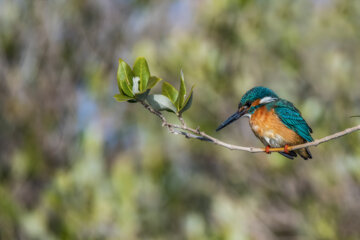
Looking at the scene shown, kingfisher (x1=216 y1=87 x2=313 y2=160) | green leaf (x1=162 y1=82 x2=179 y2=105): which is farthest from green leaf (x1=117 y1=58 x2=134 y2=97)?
kingfisher (x1=216 y1=87 x2=313 y2=160)

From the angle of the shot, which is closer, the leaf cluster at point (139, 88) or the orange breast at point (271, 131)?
the leaf cluster at point (139, 88)

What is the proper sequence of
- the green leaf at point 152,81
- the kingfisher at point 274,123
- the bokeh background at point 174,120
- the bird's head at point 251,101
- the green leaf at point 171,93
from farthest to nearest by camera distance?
the bokeh background at point 174,120 < the kingfisher at point 274,123 < the bird's head at point 251,101 < the green leaf at point 171,93 < the green leaf at point 152,81

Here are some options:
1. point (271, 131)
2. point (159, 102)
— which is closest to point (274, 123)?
point (271, 131)

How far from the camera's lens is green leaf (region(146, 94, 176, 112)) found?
1.88 meters

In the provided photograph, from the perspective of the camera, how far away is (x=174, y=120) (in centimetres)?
700

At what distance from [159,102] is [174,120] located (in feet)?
16.8

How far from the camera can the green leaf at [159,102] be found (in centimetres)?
188

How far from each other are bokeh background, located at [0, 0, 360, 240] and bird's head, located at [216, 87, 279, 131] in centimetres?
260

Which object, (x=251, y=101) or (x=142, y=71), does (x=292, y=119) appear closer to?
(x=251, y=101)

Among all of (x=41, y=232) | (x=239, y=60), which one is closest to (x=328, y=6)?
(x=239, y=60)

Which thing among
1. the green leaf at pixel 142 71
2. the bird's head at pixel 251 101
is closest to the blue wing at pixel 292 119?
the bird's head at pixel 251 101

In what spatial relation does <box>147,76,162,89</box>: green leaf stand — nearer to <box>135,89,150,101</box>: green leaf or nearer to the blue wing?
<box>135,89,150,101</box>: green leaf

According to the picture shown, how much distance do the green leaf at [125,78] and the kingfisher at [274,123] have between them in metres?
0.86

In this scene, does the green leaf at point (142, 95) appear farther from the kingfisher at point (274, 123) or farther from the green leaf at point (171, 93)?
the kingfisher at point (274, 123)
